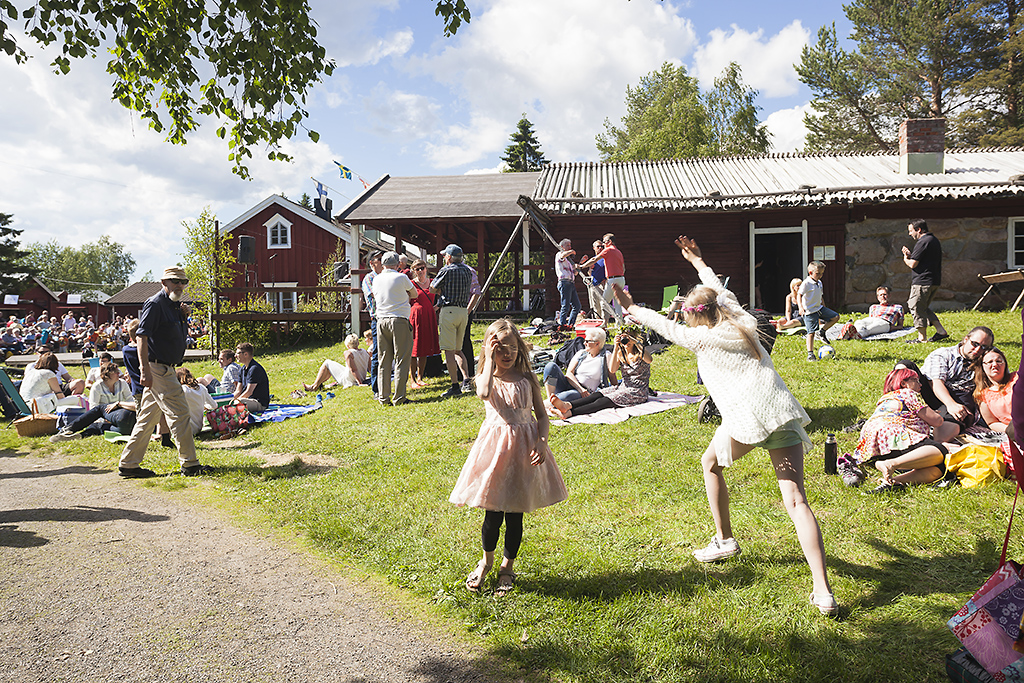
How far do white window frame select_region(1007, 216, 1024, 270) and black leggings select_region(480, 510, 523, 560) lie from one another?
16007mm

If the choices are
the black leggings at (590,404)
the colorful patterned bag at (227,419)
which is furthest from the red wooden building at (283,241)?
the black leggings at (590,404)

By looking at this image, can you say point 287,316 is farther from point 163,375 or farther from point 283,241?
point 283,241

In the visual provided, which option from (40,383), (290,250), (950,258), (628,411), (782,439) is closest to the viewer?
(782,439)

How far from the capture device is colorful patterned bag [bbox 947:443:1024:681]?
230 centimetres

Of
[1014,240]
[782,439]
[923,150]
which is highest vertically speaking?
[923,150]

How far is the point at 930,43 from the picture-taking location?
1008 inches

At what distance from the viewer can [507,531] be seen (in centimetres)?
353

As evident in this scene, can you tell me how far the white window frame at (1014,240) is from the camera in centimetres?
1455

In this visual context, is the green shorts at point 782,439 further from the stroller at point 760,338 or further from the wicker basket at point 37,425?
the wicker basket at point 37,425

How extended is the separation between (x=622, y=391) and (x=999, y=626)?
5219 millimetres

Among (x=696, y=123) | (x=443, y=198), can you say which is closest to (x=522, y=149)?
(x=696, y=123)

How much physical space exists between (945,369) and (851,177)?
13.1 meters

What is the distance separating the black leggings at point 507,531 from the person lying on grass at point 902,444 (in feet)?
9.23

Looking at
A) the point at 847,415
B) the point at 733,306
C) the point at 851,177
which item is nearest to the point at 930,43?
the point at 851,177
